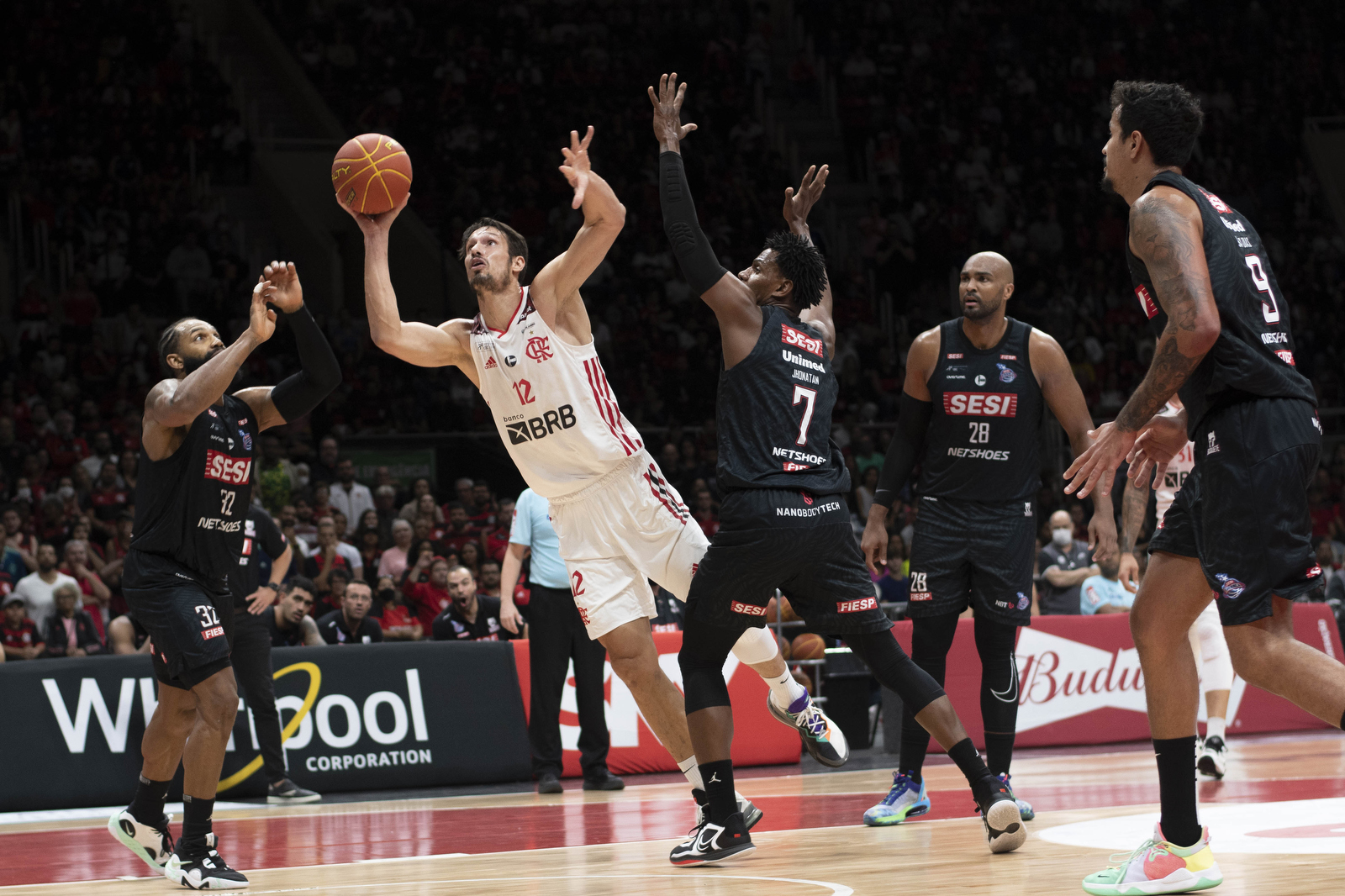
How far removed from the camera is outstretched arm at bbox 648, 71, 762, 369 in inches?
209

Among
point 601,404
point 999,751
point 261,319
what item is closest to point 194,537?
point 261,319

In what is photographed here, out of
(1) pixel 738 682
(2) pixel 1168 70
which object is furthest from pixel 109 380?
(2) pixel 1168 70

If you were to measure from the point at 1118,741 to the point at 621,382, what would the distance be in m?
8.80

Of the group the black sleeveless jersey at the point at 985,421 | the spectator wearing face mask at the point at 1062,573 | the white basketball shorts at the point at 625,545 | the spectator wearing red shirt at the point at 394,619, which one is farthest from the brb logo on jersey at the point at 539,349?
the spectator wearing face mask at the point at 1062,573

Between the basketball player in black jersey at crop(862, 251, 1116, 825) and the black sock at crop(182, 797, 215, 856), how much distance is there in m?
2.96

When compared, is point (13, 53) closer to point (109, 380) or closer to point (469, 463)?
point (109, 380)

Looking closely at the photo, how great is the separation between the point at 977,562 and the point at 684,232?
2.28m

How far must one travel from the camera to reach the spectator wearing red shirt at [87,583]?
12.2 m

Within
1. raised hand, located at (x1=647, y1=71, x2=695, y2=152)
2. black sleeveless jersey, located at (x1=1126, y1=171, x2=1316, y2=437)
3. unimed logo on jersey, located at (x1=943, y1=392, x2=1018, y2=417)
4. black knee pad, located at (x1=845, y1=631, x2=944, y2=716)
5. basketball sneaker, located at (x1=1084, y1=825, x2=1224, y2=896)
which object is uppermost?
raised hand, located at (x1=647, y1=71, x2=695, y2=152)

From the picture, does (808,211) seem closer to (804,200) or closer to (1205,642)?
(804,200)

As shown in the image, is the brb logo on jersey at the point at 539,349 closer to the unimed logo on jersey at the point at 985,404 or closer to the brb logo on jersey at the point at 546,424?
the brb logo on jersey at the point at 546,424

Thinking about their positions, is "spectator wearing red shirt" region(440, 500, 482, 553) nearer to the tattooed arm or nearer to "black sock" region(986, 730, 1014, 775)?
"black sock" region(986, 730, 1014, 775)

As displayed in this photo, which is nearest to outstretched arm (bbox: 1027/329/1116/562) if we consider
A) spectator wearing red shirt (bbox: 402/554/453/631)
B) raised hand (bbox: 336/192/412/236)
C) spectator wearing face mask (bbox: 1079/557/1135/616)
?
raised hand (bbox: 336/192/412/236)

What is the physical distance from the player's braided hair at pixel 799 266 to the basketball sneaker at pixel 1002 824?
1982 mm
